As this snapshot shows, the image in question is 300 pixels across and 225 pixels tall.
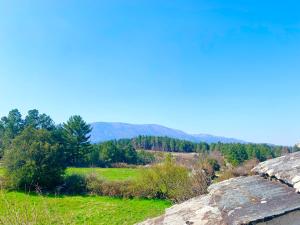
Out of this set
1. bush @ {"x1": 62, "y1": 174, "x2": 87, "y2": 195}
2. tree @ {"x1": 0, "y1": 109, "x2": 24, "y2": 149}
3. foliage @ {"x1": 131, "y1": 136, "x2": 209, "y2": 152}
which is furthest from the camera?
foliage @ {"x1": 131, "y1": 136, "x2": 209, "y2": 152}

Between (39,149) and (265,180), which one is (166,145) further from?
(265,180)

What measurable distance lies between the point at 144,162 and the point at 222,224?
8335cm

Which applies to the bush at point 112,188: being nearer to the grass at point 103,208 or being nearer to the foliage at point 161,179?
the foliage at point 161,179

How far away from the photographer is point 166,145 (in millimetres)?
146875

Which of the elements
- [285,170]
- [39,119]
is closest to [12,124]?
[39,119]

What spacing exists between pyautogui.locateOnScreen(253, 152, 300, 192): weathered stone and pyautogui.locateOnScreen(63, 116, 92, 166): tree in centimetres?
6917

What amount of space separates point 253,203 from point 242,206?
114 millimetres

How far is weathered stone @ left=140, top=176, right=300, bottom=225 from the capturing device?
9.21 feet

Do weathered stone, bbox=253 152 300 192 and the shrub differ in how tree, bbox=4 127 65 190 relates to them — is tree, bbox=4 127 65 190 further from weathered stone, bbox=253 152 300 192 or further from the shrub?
weathered stone, bbox=253 152 300 192

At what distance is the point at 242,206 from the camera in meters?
3.18

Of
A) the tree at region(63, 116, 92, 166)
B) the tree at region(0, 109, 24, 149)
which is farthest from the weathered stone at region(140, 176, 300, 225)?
the tree at region(0, 109, 24, 149)

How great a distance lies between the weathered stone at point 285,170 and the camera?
3.27 m

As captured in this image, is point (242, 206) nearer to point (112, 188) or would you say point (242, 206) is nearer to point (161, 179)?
point (161, 179)

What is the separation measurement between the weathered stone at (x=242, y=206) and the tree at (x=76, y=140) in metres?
69.0
